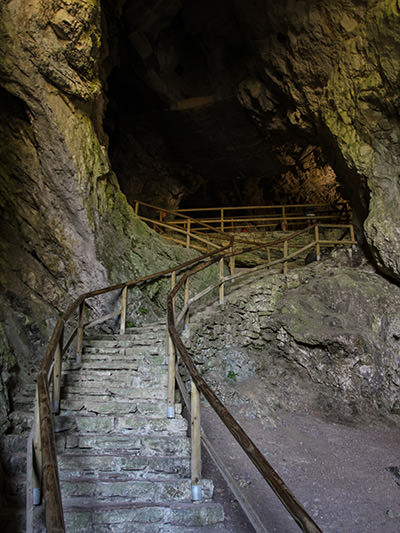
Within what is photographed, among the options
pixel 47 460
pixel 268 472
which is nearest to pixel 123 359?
pixel 47 460

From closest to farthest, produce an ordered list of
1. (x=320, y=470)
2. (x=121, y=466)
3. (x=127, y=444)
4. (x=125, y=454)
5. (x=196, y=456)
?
1. (x=196, y=456)
2. (x=121, y=466)
3. (x=125, y=454)
4. (x=127, y=444)
5. (x=320, y=470)

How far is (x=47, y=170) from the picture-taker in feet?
19.8

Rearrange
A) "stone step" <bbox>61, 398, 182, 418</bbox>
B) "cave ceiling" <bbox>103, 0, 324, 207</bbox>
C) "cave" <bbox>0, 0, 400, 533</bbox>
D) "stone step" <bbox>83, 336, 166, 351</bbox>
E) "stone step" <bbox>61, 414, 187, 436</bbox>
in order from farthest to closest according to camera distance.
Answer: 1. "cave ceiling" <bbox>103, 0, 324, 207</bbox>
2. "cave" <bbox>0, 0, 400, 533</bbox>
3. "stone step" <bbox>83, 336, 166, 351</bbox>
4. "stone step" <bbox>61, 398, 182, 418</bbox>
5. "stone step" <bbox>61, 414, 187, 436</bbox>

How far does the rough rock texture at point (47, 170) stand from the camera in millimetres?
5430

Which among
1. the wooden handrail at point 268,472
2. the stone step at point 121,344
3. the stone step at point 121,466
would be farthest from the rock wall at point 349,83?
the wooden handrail at point 268,472

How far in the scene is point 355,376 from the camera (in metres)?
5.65

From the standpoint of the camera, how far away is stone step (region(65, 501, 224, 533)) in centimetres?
237

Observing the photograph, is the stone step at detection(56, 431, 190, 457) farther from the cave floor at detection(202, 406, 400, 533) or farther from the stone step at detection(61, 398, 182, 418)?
the cave floor at detection(202, 406, 400, 533)

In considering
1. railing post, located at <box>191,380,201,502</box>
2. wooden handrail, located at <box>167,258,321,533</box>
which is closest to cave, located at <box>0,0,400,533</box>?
railing post, located at <box>191,380,201,502</box>

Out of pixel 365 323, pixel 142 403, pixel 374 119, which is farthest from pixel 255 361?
pixel 374 119

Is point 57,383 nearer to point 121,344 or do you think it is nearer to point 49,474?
point 121,344

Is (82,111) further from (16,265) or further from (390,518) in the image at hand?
(390,518)

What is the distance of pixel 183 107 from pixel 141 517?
1111cm

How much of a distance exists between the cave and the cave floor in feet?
0.12
